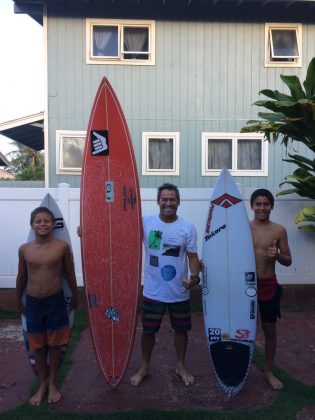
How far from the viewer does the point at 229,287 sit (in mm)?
3695

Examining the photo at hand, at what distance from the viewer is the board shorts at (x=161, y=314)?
11.7 ft

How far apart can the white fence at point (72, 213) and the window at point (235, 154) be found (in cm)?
277

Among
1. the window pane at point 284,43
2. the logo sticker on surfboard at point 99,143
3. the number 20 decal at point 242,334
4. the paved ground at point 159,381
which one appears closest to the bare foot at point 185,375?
the paved ground at point 159,381

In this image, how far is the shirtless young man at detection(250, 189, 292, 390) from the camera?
3521 mm

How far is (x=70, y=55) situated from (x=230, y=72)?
2941 millimetres

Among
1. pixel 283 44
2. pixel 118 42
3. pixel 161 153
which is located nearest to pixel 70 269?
pixel 161 153

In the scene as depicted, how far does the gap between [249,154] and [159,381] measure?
18.9 ft

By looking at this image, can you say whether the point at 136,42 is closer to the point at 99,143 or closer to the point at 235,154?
the point at 235,154

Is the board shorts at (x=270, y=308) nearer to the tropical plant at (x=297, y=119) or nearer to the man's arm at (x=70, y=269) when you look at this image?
the man's arm at (x=70, y=269)

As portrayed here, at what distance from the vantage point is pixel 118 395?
350 cm

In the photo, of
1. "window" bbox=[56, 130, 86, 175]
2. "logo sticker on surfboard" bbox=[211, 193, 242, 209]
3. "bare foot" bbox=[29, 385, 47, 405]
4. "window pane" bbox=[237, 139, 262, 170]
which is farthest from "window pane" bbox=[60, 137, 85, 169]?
Answer: "bare foot" bbox=[29, 385, 47, 405]

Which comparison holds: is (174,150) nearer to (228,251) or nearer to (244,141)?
(244,141)

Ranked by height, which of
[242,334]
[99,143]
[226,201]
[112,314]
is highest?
[99,143]

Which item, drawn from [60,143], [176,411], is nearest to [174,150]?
[60,143]
